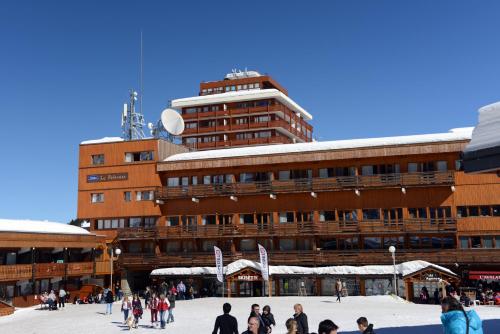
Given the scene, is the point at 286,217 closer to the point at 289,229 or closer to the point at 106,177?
the point at 289,229

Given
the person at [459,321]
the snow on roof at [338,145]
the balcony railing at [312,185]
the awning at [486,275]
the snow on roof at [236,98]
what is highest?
the snow on roof at [236,98]

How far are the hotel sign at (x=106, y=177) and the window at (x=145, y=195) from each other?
2.04 metres

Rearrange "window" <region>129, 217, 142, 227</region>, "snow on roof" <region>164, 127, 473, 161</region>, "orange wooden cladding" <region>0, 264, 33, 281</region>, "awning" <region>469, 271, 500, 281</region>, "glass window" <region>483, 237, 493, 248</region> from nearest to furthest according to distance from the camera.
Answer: "awning" <region>469, 271, 500, 281</region> < "orange wooden cladding" <region>0, 264, 33, 281</region> < "glass window" <region>483, 237, 493, 248</region> < "snow on roof" <region>164, 127, 473, 161</region> < "window" <region>129, 217, 142, 227</region>

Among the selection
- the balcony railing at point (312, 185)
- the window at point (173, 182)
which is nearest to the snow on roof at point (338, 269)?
the balcony railing at point (312, 185)

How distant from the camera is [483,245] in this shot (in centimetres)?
→ 4041

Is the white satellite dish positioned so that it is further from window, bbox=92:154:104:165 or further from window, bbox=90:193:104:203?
window, bbox=90:193:104:203

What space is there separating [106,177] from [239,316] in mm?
28619

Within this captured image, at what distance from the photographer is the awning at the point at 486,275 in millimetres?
37438

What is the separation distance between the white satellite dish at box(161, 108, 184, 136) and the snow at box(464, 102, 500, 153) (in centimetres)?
4839

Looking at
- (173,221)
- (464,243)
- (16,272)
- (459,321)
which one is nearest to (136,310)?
(16,272)

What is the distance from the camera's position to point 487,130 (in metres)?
8.84

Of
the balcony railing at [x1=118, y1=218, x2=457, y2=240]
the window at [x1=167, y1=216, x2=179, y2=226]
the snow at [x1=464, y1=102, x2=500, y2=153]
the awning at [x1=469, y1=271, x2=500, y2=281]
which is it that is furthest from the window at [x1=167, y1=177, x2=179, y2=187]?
the snow at [x1=464, y1=102, x2=500, y2=153]

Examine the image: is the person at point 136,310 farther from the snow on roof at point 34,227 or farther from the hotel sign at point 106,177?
the hotel sign at point 106,177

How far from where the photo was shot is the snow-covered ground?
24.2 m
